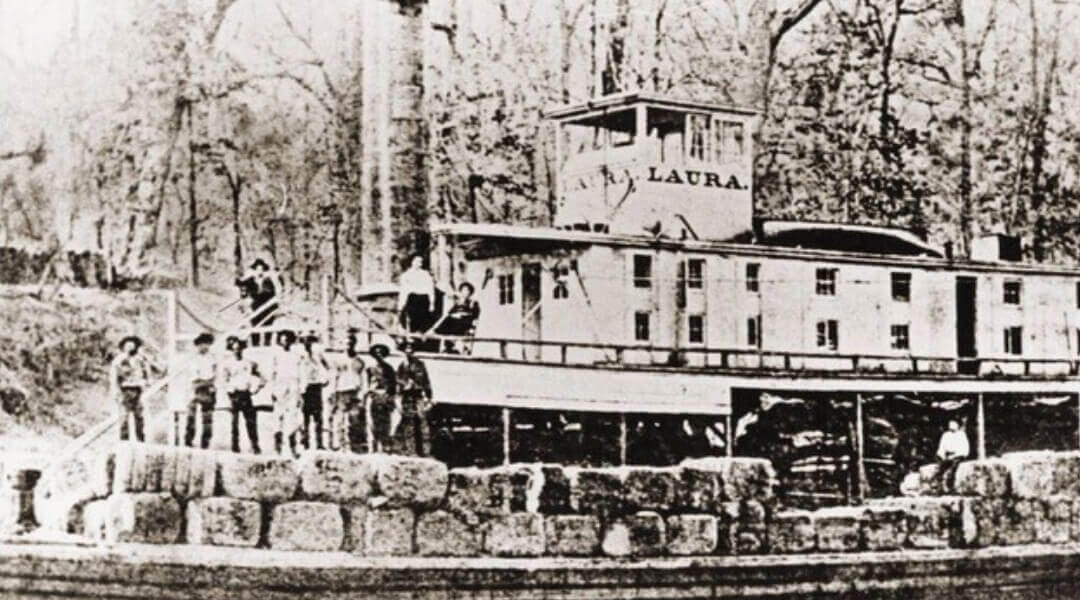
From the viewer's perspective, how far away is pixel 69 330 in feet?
19.5

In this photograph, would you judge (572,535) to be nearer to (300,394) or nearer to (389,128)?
(300,394)

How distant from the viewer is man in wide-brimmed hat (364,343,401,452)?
230 inches

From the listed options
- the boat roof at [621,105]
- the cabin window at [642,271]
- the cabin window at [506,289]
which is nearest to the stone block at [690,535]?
the cabin window at [642,271]

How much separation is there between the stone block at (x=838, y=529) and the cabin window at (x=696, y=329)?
0.70 metres

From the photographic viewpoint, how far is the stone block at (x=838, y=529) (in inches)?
245

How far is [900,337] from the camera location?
677 centimetres

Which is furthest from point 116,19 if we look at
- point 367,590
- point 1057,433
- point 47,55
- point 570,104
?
point 1057,433

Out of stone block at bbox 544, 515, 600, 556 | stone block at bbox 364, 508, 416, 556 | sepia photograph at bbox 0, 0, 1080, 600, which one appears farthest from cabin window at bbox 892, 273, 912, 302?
stone block at bbox 364, 508, 416, 556

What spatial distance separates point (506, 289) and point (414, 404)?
1.92 feet

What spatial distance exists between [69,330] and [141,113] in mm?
727

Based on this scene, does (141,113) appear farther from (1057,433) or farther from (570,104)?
(1057,433)

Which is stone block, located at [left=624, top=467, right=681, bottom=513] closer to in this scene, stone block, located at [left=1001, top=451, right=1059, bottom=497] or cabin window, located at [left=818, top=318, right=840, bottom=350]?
cabin window, located at [left=818, top=318, right=840, bottom=350]

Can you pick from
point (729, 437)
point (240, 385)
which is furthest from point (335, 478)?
point (729, 437)

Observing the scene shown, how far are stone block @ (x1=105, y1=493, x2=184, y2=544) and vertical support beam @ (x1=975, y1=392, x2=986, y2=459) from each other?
2945mm
